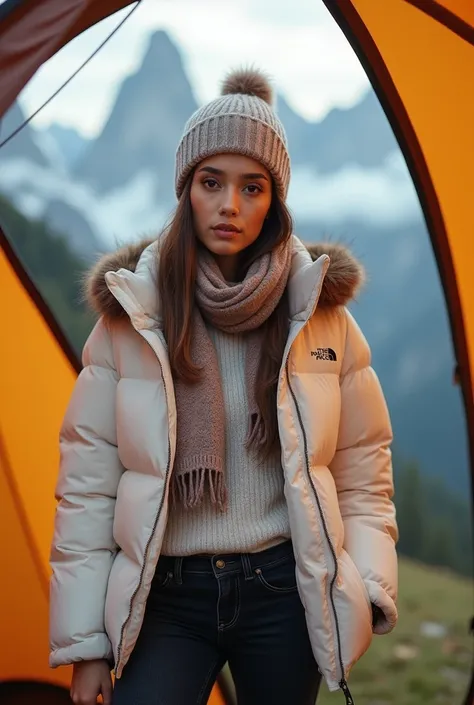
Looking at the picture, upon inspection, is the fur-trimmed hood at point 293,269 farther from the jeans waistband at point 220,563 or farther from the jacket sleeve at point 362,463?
the jeans waistband at point 220,563

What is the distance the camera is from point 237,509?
4.07 feet

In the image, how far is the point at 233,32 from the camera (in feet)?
24.0

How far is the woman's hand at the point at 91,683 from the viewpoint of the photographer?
1.23 meters

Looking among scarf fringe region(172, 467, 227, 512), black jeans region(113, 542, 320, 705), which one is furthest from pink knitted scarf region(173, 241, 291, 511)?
black jeans region(113, 542, 320, 705)

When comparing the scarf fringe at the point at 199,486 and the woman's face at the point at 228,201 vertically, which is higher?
the woman's face at the point at 228,201

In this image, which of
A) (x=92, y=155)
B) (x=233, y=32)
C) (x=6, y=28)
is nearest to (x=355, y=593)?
(x=6, y=28)

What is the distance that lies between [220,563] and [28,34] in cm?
97

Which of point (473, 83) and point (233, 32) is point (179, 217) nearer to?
point (473, 83)

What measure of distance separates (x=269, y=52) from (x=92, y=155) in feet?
7.40

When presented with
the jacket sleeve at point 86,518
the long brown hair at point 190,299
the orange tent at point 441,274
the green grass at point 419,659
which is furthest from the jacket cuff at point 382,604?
the green grass at point 419,659

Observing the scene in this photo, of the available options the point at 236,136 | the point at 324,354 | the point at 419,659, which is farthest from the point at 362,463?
the point at 419,659

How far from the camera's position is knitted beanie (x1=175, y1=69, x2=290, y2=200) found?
1.28 metres

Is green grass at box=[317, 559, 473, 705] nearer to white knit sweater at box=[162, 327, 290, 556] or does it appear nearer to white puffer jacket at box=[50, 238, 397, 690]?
white puffer jacket at box=[50, 238, 397, 690]

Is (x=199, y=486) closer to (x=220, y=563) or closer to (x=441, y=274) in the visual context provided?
(x=220, y=563)
